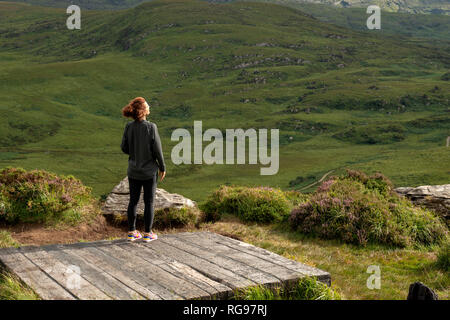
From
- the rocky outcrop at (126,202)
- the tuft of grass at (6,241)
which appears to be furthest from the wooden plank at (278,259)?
the tuft of grass at (6,241)

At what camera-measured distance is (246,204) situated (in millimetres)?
16781

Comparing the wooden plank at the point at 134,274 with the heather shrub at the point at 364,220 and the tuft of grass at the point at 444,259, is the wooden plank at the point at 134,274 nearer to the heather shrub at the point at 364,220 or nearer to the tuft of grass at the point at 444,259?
the heather shrub at the point at 364,220

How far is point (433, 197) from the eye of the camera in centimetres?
1803

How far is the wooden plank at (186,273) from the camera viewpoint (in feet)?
25.1

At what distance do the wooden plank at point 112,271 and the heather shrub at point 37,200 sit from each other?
192 inches

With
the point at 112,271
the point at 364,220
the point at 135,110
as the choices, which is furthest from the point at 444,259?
the point at 135,110

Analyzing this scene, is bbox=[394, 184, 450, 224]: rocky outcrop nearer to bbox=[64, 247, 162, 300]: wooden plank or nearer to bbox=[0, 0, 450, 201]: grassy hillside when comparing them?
bbox=[64, 247, 162, 300]: wooden plank

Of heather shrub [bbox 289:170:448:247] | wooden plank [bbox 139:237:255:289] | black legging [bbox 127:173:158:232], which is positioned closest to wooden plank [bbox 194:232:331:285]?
wooden plank [bbox 139:237:255:289]

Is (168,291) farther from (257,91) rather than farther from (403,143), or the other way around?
(257,91)

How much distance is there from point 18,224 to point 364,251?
31.9 feet

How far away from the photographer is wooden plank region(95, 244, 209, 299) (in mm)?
7553

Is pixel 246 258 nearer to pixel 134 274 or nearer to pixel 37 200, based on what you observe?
pixel 134 274

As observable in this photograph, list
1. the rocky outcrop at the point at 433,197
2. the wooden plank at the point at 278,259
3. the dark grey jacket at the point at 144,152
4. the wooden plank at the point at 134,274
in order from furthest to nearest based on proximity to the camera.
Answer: the rocky outcrop at the point at 433,197 < the dark grey jacket at the point at 144,152 < the wooden plank at the point at 278,259 < the wooden plank at the point at 134,274
